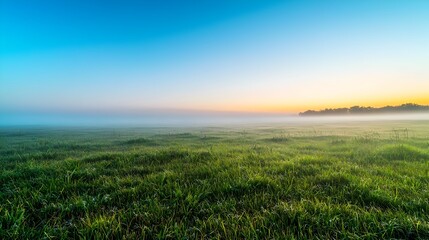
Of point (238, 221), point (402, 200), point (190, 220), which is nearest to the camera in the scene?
point (238, 221)

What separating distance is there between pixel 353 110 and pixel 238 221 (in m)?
225

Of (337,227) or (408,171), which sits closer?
(337,227)

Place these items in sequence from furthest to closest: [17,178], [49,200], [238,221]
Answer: [17,178]
[49,200]
[238,221]

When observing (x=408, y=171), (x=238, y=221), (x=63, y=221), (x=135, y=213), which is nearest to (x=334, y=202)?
(x=238, y=221)

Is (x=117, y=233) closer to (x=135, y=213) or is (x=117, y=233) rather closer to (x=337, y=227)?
(x=135, y=213)

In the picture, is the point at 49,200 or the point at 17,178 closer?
the point at 49,200

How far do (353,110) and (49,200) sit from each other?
226513mm

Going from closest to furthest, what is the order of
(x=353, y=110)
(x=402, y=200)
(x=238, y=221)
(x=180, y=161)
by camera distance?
1. (x=238, y=221)
2. (x=402, y=200)
3. (x=180, y=161)
4. (x=353, y=110)

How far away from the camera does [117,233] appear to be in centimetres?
287

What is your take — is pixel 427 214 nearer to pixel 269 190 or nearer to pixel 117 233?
pixel 269 190

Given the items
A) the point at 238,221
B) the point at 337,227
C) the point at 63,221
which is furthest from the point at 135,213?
the point at 337,227

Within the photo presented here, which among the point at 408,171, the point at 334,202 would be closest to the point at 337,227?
the point at 334,202

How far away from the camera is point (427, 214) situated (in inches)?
130

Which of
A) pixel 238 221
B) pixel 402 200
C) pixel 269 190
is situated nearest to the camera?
pixel 238 221
